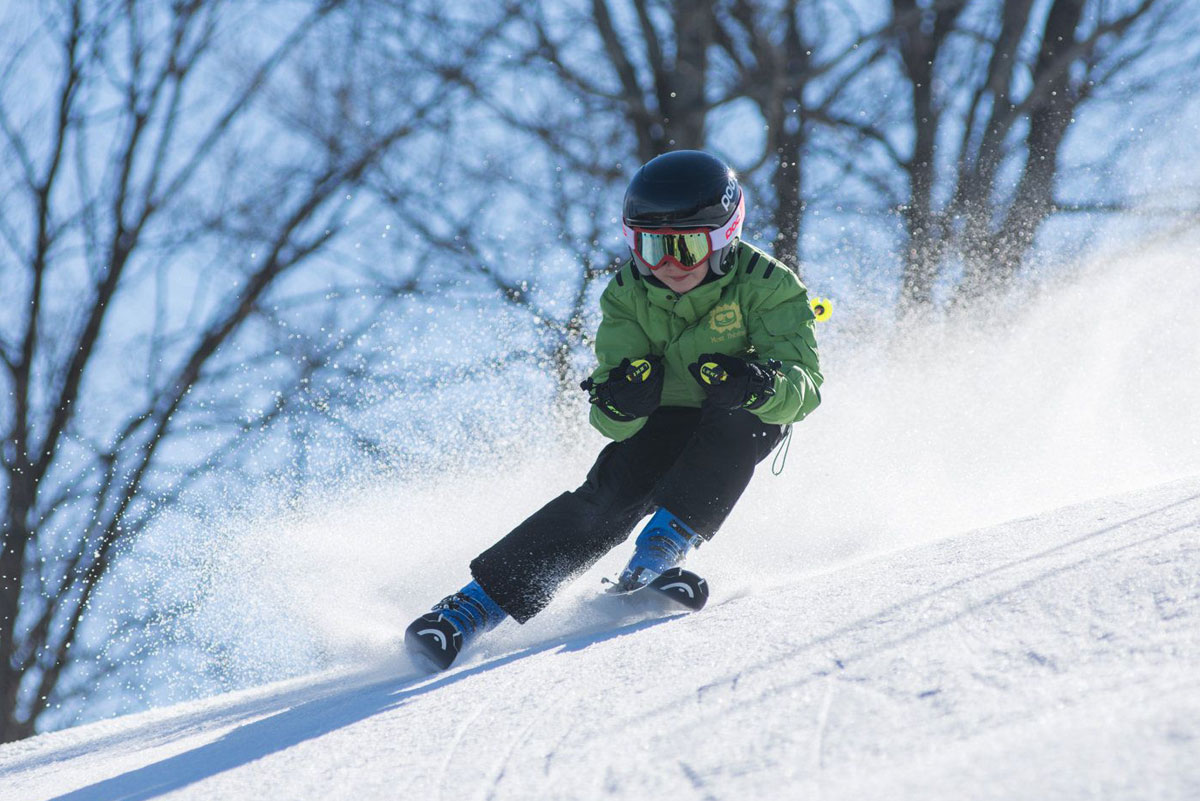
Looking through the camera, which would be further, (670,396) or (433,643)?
(670,396)

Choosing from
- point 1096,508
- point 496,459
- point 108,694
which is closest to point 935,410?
point 496,459

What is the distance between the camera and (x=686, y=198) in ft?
9.50

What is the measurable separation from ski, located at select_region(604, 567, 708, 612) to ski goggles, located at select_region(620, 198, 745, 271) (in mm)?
880

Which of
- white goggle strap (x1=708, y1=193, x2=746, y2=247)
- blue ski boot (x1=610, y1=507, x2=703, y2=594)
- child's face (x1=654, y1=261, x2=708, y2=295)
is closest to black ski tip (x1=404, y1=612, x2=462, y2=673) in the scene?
blue ski boot (x1=610, y1=507, x2=703, y2=594)

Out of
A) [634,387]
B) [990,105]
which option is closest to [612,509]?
[634,387]

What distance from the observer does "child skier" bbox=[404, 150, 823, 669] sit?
2.75m

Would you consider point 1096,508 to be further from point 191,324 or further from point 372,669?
point 191,324

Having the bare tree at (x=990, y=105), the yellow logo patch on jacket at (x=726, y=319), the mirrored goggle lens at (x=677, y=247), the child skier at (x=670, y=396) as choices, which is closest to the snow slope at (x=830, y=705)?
the child skier at (x=670, y=396)

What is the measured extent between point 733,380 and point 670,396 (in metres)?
0.46

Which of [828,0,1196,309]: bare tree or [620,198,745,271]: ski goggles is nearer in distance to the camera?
[620,198,745,271]: ski goggles

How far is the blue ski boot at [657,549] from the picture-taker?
107 inches

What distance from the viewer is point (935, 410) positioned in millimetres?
6738

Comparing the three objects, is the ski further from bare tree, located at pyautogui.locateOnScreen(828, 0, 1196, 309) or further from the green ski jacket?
bare tree, located at pyautogui.locateOnScreen(828, 0, 1196, 309)

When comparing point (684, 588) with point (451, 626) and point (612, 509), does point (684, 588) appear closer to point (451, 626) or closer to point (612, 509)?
point (612, 509)
